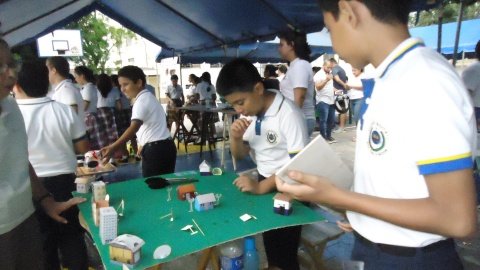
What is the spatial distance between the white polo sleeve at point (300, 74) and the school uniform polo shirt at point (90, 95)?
3199mm

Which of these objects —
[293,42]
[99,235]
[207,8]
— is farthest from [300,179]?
[207,8]

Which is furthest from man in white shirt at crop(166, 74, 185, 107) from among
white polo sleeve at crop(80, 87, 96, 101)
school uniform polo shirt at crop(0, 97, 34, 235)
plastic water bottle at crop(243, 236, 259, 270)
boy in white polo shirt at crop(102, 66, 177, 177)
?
school uniform polo shirt at crop(0, 97, 34, 235)

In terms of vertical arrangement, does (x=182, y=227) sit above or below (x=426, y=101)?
below

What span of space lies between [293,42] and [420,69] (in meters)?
3.09

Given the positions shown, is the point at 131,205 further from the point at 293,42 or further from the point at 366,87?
the point at 293,42

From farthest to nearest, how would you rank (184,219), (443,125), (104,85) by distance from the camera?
(104,85)
(184,219)
(443,125)

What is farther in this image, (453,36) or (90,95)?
(453,36)

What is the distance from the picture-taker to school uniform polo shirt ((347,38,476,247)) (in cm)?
62

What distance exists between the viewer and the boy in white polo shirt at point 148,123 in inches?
115

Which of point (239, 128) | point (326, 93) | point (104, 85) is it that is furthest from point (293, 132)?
point (326, 93)

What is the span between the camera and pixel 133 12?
5852mm

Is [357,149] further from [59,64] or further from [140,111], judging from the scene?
[59,64]

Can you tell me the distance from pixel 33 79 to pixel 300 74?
95.4 inches

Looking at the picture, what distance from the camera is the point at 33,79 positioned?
208 centimetres
